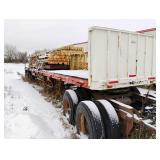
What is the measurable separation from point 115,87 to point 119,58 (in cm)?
62

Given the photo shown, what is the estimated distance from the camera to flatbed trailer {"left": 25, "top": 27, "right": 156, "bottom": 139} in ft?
12.4

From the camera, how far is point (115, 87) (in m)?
4.37

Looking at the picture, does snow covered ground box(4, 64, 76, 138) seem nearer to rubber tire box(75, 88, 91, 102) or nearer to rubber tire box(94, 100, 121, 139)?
rubber tire box(75, 88, 91, 102)

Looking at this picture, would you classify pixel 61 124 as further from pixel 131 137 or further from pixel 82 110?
pixel 131 137

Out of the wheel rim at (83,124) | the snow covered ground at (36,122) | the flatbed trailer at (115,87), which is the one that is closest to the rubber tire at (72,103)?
the flatbed trailer at (115,87)

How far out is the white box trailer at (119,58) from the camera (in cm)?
400

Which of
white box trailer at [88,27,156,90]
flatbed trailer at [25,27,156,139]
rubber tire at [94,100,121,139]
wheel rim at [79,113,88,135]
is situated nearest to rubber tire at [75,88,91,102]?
flatbed trailer at [25,27,156,139]

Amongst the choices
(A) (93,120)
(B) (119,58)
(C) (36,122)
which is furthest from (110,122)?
(C) (36,122)

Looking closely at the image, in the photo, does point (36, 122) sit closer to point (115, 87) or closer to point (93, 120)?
point (93, 120)

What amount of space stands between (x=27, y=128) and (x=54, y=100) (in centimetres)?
286

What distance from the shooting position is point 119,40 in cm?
434

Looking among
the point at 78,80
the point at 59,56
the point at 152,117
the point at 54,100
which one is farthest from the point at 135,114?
the point at 59,56

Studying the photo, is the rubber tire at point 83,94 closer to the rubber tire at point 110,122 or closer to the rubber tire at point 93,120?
the rubber tire at point 93,120

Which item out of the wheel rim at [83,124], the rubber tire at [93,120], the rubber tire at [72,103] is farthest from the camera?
the rubber tire at [72,103]
